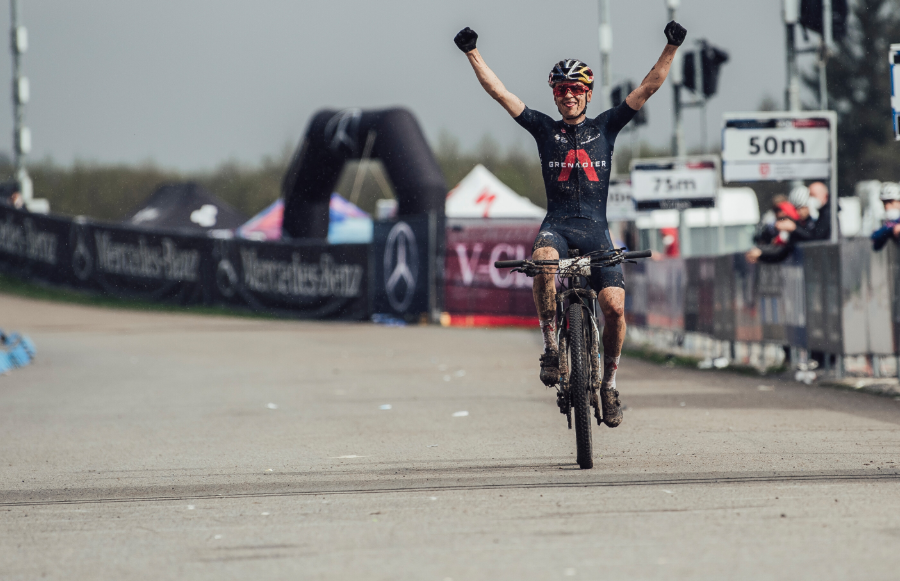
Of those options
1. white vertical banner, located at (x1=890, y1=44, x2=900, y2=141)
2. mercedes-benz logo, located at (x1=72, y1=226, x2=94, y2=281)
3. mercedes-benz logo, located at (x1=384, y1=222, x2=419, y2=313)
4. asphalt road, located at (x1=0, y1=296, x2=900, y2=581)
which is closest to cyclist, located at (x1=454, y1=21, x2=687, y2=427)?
asphalt road, located at (x1=0, y1=296, x2=900, y2=581)

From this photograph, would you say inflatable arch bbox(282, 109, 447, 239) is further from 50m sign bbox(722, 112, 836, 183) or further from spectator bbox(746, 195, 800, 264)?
50m sign bbox(722, 112, 836, 183)

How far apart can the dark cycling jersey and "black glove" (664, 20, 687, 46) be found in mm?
469

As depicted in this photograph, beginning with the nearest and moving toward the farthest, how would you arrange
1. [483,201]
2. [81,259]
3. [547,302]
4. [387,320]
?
[547,302]
[387,320]
[81,259]
[483,201]

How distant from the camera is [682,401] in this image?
11516 millimetres

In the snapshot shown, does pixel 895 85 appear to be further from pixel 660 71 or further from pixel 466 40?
pixel 466 40

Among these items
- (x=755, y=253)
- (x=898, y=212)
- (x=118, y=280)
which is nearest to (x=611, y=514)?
(x=898, y=212)

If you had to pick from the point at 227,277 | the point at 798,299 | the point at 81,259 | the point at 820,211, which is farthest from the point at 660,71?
the point at 81,259

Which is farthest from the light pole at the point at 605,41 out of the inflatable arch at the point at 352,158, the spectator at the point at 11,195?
the spectator at the point at 11,195

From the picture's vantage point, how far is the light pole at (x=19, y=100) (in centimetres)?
3859

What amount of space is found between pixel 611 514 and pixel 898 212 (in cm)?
746

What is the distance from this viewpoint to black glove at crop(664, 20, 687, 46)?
746 centimetres

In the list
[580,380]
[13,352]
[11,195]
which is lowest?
[13,352]

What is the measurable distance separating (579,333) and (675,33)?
1804mm

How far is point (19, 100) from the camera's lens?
38.8 metres
